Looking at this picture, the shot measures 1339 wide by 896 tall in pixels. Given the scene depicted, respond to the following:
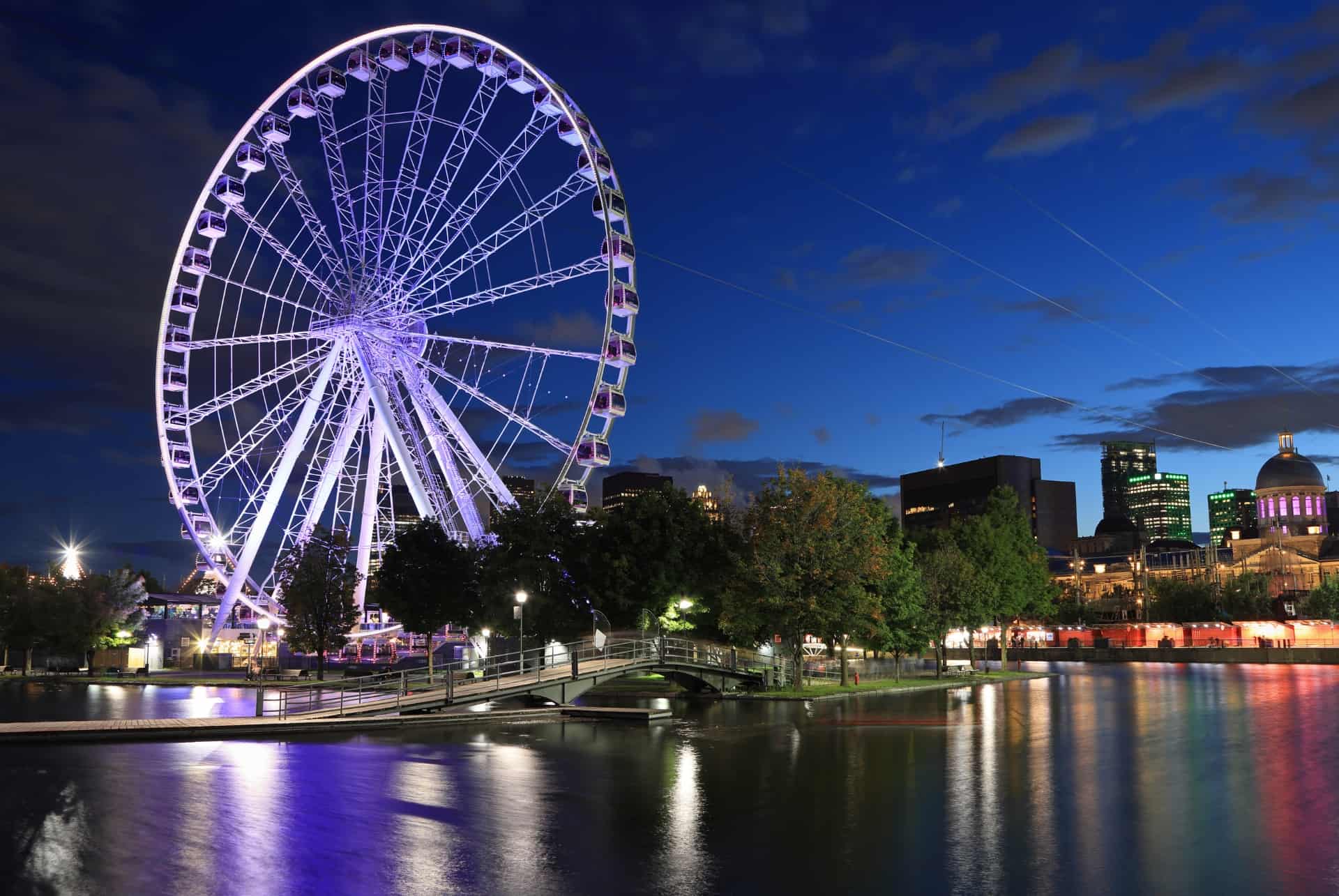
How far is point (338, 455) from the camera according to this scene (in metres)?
61.7

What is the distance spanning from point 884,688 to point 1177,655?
69.8m

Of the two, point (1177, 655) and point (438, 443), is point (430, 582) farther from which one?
point (1177, 655)

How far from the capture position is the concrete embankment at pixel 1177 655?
104m

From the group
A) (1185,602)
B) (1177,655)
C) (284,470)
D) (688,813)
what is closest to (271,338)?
(284,470)

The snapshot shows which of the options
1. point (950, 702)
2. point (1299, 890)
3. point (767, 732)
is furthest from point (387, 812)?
point (950, 702)

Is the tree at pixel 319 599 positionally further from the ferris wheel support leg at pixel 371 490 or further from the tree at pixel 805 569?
the tree at pixel 805 569

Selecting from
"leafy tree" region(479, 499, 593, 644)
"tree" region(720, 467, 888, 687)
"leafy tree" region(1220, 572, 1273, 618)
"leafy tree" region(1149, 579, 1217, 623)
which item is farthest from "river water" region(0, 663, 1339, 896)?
"leafy tree" region(1220, 572, 1273, 618)

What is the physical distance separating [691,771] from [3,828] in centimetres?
1318

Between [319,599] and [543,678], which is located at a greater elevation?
[319,599]

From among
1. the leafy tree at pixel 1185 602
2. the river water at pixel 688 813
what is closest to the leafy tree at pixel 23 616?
the river water at pixel 688 813

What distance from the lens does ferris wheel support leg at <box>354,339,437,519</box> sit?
58.2 m

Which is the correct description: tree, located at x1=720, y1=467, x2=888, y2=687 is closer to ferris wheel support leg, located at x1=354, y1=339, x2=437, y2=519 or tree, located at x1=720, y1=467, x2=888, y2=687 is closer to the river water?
ferris wheel support leg, located at x1=354, y1=339, x2=437, y2=519

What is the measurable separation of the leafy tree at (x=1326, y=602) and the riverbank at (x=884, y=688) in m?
65.1

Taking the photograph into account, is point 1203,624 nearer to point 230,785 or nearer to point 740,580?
point 740,580
